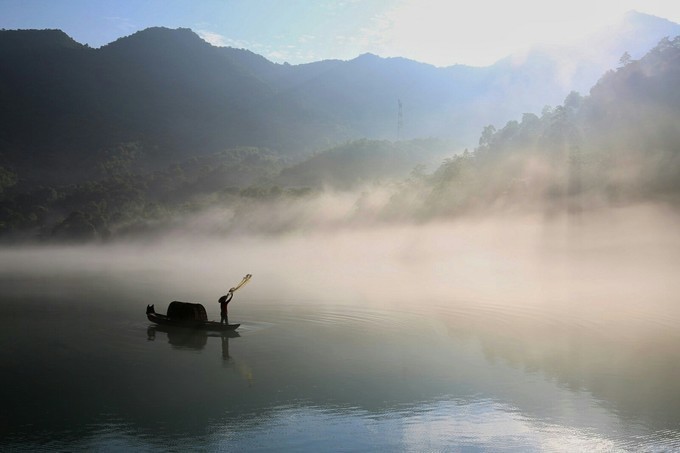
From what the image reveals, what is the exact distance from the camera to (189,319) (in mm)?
36406

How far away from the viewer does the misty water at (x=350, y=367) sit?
20.0 metres

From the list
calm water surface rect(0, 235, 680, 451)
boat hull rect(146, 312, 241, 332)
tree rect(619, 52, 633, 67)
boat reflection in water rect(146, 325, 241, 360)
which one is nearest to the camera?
calm water surface rect(0, 235, 680, 451)

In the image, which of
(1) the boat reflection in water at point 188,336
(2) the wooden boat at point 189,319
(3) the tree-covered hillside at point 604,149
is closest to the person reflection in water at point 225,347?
(1) the boat reflection in water at point 188,336

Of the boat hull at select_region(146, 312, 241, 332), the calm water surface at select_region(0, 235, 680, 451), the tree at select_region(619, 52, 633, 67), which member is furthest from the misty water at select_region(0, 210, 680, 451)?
the tree at select_region(619, 52, 633, 67)

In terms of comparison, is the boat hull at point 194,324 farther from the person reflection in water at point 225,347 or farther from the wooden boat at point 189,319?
the person reflection in water at point 225,347

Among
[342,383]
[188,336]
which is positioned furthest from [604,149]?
[342,383]

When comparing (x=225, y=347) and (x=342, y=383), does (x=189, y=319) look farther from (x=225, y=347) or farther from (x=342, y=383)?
(x=342, y=383)

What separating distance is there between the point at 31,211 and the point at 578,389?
18825cm

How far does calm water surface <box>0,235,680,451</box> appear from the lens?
64.5 ft

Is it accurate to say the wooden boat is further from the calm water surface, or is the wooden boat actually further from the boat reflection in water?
the calm water surface

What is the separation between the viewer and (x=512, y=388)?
26.0 metres

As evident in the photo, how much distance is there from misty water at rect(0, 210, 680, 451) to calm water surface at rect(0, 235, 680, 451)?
0.33ft

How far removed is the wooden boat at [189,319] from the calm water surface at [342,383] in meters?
0.64

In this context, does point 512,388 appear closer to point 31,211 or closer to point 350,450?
point 350,450
